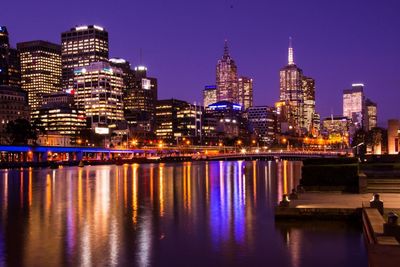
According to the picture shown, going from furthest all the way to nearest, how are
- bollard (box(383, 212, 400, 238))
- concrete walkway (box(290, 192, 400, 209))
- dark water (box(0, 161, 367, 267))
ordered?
1. concrete walkway (box(290, 192, 400, 209))
2. dark water (box(0, 161, 367, 267))
3. bollard (box(383, 212, 400, 238))

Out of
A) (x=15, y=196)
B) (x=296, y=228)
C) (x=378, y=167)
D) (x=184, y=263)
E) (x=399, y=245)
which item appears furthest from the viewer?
(x=378, y=167)

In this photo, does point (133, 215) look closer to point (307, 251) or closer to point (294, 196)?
point (294, 196)

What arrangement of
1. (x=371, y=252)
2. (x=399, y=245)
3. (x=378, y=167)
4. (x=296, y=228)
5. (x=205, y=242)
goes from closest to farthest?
(x=371, y=252) → (x=399, y=245) → (x=205, y=242) → (x=296, y=228) → (x=378, y=167)

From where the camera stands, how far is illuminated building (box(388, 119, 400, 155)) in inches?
4087

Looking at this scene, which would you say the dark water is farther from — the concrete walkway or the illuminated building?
the illuminated building

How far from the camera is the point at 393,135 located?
107938mm

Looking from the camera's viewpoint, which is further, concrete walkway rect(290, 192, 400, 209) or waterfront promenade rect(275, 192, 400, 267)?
concrete walkway rect(290, 192, 400, 209)

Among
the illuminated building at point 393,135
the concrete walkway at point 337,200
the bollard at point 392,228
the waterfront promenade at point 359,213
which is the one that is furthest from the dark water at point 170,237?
the illuminated building at point 393,135

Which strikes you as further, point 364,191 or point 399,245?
point 364,191

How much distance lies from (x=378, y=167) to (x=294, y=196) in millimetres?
32444

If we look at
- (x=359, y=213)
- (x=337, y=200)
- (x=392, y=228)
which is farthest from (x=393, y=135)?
(x=392, y=228)

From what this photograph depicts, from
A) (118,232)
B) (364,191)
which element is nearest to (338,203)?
(364,191)

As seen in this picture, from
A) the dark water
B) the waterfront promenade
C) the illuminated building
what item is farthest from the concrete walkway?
the illuminated building

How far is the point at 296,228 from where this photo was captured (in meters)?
30.6
